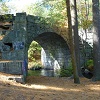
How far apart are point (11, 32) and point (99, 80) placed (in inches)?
201

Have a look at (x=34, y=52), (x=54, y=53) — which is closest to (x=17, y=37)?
(x=54, y=53)

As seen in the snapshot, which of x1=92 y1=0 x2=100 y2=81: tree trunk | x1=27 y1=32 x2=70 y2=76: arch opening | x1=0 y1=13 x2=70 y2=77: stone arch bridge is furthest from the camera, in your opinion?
x1=27 y1=32 x2=70 y2=76: arch opening

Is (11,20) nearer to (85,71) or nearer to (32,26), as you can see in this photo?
(32,26)

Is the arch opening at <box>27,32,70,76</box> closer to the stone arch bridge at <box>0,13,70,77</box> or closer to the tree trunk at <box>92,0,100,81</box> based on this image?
the stone arch bridge at <box>0,13,70,77</box>

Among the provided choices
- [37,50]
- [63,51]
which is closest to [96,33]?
[63,51]

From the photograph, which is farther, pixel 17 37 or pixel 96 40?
pixel 17 37

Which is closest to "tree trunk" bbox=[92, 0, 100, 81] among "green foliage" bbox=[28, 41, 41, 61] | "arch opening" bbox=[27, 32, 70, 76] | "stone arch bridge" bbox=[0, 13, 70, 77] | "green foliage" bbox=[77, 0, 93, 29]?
"stone arch bridge" bbox=[0, 13, 70, 77]

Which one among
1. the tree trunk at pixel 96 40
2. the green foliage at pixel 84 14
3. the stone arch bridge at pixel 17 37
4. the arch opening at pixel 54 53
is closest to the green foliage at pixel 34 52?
the arch opening at pixel 54 53

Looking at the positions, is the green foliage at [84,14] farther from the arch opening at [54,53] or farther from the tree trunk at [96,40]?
the tree trunk at [96,40]

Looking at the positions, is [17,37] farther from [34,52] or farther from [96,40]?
[34,52]

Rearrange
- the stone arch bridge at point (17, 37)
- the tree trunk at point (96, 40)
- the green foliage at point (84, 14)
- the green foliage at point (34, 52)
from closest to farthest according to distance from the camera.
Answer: the stone arch bridge at point (17, 37) < the tree trunk at point (96, 40) < the green foliage at point (84, 14) < the green foliage at point (34, 52)

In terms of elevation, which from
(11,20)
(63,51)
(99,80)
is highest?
(11,20)

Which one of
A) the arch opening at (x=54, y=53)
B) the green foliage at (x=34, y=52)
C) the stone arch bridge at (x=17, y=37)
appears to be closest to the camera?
the stone arch bridge at (x=17, y=37)

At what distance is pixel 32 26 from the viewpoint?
1478 cm
